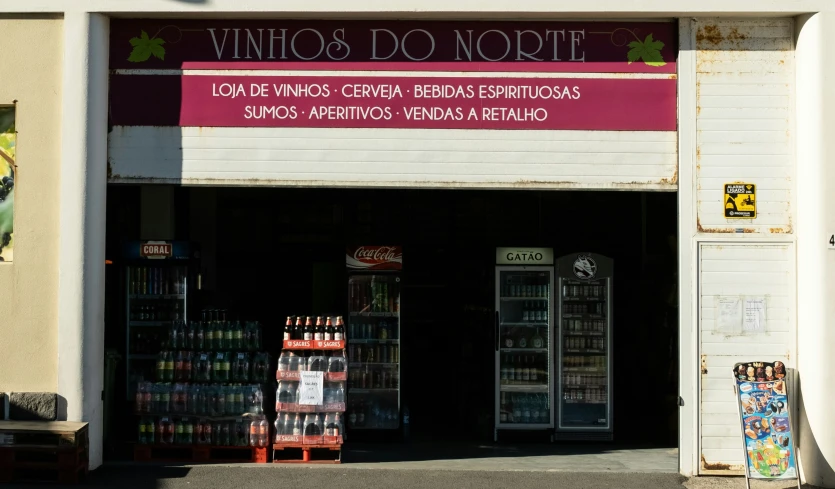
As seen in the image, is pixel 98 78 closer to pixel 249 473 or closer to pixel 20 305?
pixel 20 305

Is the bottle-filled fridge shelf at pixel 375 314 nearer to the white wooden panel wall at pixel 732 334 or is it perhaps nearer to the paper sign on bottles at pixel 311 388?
the paper sign on bottles at pixel 311 388

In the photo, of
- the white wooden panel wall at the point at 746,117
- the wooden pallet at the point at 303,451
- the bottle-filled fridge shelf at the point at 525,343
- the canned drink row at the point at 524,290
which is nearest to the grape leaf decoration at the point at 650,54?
the white wooden panel wall at the point at 746,117

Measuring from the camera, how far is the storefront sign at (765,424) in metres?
8.27

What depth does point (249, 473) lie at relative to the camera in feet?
29.2

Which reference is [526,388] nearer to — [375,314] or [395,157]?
[375,314]

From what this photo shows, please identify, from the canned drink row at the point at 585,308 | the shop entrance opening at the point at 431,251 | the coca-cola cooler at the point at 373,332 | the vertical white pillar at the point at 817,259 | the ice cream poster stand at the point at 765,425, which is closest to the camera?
the ice cream poster stand at the point at 765,425

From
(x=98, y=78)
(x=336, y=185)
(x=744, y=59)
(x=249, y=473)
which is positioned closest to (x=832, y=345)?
(x=744, y=59)

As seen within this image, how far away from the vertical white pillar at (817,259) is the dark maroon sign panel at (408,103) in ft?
4.04

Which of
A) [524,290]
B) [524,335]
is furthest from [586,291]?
[524,335]

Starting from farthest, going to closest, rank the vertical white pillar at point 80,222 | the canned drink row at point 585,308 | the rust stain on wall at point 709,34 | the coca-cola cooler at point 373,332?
the canned drink row at point 585,308 < the coca-cola cooler at point 373,332 < the rust stain on wall at point 709,34 < the vertical white pillar at point 80,222

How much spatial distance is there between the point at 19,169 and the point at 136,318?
3.16 meters

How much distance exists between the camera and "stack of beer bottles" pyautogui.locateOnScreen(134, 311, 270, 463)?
937 cm

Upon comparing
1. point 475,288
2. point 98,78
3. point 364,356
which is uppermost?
point 98,78

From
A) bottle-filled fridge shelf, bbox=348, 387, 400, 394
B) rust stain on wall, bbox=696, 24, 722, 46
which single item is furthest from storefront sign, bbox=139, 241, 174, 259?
rust stain on wall, bbox=696, 24, 722, 46
